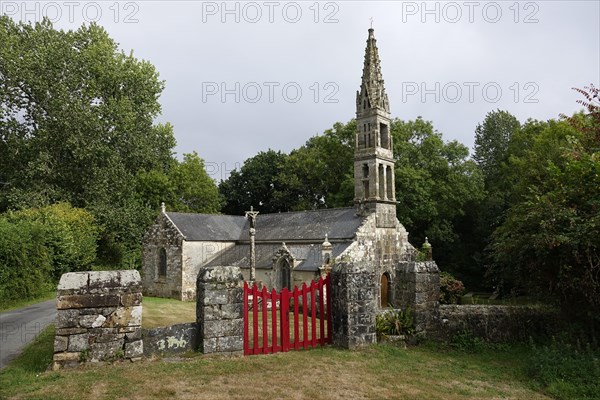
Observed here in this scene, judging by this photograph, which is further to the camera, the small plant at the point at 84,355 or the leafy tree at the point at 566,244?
the leafy tree at the point at 566,244

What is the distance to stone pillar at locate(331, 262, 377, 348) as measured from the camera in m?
8.99

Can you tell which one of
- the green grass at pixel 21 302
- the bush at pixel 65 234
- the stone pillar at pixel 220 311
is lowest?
the green grass at pixel 21 302

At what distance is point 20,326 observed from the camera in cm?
1132

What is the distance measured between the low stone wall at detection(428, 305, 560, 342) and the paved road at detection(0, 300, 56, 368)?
30.2 feet

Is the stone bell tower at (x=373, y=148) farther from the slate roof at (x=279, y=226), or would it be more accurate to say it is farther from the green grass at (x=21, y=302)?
the green grass at (x=21, y=302)

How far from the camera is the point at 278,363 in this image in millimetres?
7820

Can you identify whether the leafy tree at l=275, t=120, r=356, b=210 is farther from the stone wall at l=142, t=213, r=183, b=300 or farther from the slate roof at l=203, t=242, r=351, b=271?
the stone wall at l=142, t=213, r=183, b=300

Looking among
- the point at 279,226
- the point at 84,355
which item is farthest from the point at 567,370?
the point at 279,226

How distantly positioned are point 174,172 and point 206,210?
4881mm

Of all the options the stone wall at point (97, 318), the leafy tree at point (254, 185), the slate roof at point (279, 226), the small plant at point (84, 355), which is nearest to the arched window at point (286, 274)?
the slate roof at point (279, 226)

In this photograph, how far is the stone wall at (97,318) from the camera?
6797 mm

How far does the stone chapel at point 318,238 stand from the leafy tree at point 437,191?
8766 millimetres

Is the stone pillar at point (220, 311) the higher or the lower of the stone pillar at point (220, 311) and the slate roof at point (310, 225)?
the lower

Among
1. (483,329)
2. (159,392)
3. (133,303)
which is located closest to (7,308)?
(133,303)
